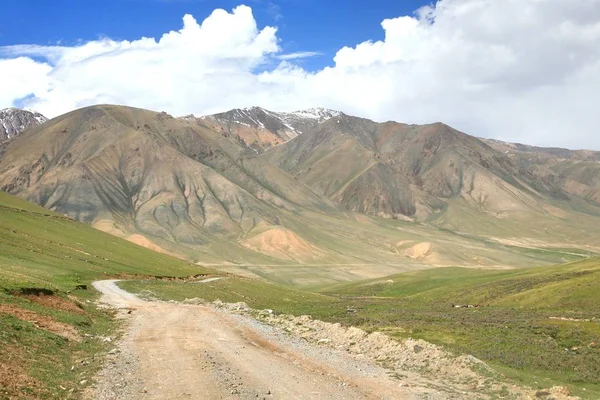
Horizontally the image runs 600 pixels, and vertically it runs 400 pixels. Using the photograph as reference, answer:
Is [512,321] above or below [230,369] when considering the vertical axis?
below

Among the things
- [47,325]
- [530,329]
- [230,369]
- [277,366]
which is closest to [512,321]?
[530,329]

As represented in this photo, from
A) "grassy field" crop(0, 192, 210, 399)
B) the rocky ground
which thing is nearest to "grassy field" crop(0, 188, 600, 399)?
"grassy field" crop(0, 192, 210, 399)

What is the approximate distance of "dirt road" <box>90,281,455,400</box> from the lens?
22.2 meters

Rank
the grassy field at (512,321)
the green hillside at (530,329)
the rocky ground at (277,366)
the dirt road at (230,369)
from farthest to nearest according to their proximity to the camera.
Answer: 1. the grassy field at (512,321)
2. the green hillside at (530,329)
3. the rocky ground at (277,366)
4. the dirt road at (230,369)

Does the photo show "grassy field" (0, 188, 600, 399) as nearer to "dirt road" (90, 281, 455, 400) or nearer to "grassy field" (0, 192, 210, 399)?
"grassy field" (0, 192, 210, 399)

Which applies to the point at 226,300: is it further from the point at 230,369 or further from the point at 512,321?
the point at 230,369

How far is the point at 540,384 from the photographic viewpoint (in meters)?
27.8

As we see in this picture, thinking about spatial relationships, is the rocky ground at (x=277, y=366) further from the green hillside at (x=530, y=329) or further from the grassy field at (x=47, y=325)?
the green hillside at (x=530, y=329)

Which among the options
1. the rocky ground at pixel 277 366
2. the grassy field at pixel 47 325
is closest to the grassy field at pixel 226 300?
the grassy field at pixel 47 325

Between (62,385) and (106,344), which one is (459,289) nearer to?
(106,344)

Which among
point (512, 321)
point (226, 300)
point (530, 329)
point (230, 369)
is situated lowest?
point (226, 300)

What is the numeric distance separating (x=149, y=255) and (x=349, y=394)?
379 ft

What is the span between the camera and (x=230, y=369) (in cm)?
2595

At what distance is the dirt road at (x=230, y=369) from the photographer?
2220 centimetres
